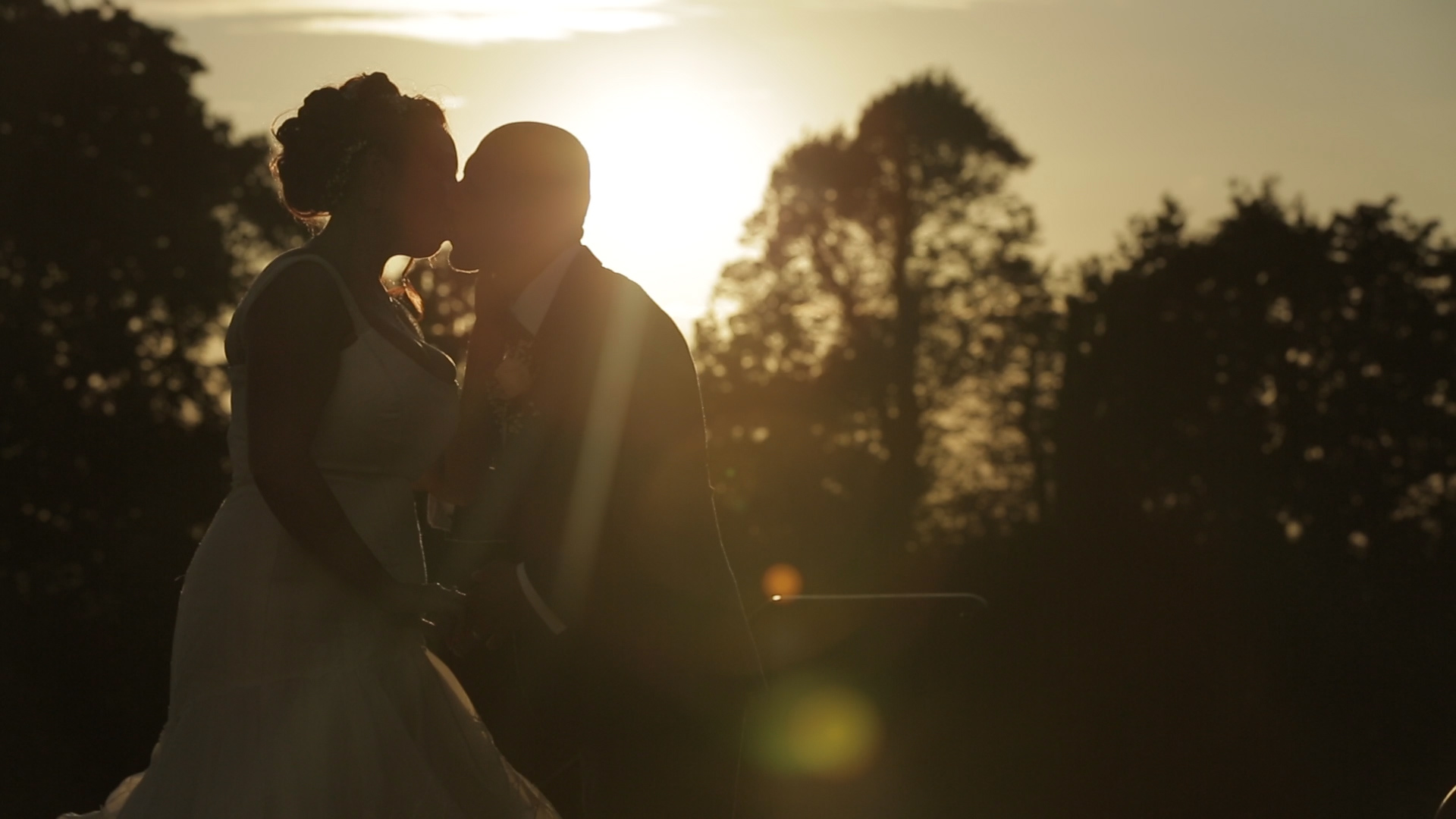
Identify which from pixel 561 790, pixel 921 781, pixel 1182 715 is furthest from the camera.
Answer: pixel 1182 715

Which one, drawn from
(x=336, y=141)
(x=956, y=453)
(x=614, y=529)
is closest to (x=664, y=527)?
(x=614, y=529)

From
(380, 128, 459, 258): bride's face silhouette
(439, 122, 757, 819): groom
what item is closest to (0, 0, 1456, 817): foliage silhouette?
(439, 122, 757, 819): groom

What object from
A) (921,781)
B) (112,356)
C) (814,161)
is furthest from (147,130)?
(921,781)

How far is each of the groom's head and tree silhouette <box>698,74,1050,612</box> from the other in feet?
99.9

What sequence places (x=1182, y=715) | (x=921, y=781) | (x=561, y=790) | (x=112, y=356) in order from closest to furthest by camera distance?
1. (x=561, y=790)
2. (x=921, y=781)
3. (x=1182, y=715)
4. (x=112, y=356)

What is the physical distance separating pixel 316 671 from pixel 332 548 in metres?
0.34

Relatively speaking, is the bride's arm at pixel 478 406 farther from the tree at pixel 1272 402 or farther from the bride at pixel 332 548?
the tree at pixel 1272 402

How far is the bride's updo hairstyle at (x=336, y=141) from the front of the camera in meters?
3.95

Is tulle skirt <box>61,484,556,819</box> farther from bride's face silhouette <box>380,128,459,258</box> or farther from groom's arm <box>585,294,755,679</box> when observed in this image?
bride's face silhouette <box>380,128,459,258</box>

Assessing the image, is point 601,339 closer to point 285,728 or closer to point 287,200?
point 287,200

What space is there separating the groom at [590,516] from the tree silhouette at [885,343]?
30.3m

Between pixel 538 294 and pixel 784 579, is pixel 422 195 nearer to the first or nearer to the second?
pixel 538 294

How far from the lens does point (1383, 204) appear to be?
34.0 meters

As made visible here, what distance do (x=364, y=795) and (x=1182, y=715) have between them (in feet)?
39.6
